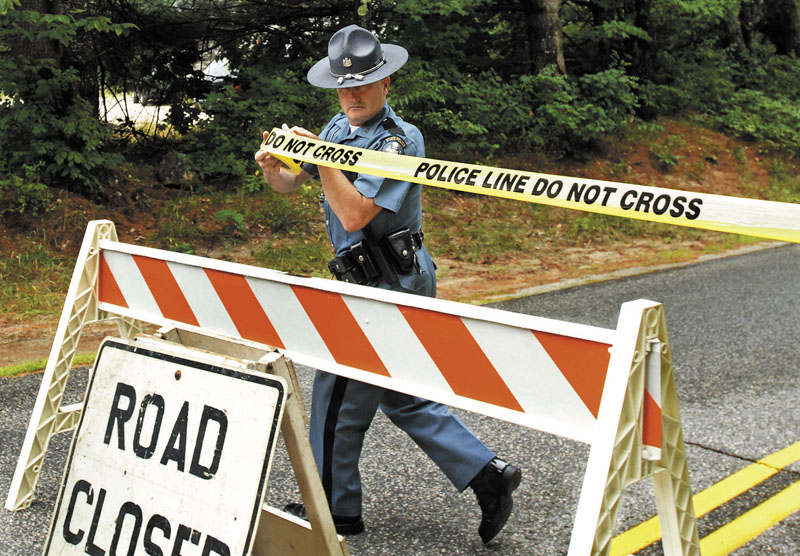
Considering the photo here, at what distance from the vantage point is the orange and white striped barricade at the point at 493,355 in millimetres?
2188

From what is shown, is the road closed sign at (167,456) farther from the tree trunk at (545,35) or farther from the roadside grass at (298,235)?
the tree trunk at (545,35)

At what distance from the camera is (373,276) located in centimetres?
Answer: 338

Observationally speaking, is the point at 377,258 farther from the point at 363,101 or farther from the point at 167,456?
the point at 167,456

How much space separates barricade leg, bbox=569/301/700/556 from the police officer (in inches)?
47.7


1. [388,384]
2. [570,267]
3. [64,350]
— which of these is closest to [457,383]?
[388,384]

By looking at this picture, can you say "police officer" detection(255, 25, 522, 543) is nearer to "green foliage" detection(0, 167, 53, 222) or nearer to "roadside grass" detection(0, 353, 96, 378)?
"roadside grass" detection(0, 353, 96, 378)

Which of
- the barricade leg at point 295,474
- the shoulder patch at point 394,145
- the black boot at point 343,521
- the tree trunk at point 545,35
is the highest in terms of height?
the shoulder patch at point 394,145

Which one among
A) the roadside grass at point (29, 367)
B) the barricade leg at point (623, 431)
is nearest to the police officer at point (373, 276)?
the barricade leg at point (623, 431)

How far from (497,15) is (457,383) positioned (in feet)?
42.3

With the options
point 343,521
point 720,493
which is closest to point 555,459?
point 720,493

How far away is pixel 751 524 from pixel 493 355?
77.4 inches

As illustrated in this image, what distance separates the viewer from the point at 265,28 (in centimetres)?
1195

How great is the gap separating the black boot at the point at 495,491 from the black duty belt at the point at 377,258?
872mm

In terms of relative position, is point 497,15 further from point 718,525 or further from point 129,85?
point 718,525
